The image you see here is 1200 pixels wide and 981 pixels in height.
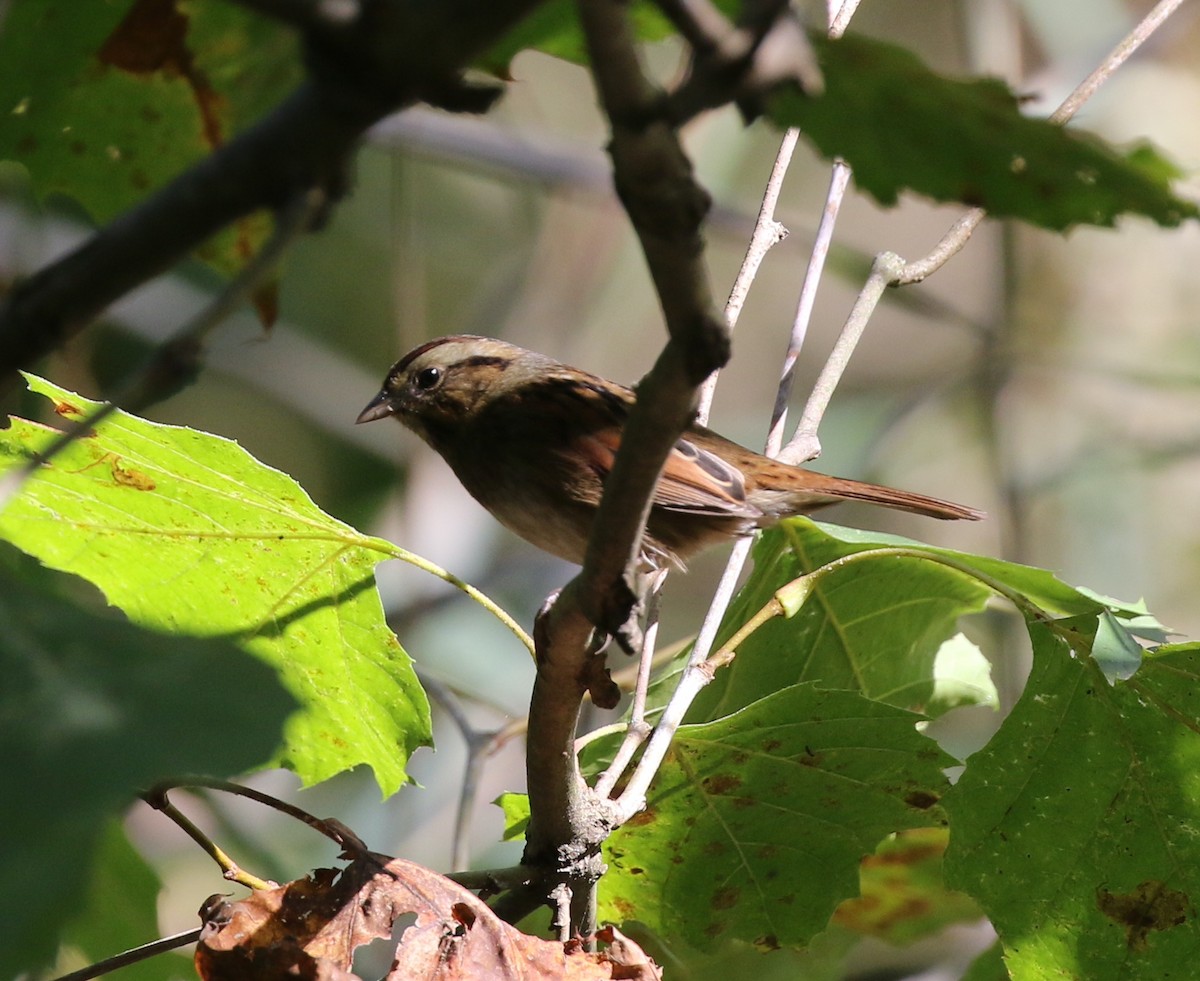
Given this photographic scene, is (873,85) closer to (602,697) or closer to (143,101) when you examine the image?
(602,697)

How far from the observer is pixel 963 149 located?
1.09m

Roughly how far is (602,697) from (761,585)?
905 mm

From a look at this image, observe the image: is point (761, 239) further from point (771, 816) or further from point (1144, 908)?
point (1144, 908)

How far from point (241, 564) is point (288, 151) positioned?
5.15 feet

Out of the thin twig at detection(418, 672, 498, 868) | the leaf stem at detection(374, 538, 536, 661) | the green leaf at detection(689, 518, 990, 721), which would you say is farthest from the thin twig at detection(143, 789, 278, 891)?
the green leaf at detection(689, 518, 990, 721)

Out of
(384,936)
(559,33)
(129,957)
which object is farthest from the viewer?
(384,936)

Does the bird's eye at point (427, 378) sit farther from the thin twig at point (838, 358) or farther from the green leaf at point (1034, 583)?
the green leaf at point (1034, 583)

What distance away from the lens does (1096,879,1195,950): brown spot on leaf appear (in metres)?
2.23

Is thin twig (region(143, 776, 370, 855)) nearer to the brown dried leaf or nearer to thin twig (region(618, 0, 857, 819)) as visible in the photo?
the brown dried leaf

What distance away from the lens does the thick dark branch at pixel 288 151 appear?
0.87 metres

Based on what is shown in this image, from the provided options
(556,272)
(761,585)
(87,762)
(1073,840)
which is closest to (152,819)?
(556,272)

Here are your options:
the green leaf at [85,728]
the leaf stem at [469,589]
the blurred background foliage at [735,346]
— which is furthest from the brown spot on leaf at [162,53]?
the blurred background foliage at [735,346]

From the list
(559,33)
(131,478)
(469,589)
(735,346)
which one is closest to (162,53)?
(131,478)

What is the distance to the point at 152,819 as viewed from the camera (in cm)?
716
